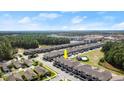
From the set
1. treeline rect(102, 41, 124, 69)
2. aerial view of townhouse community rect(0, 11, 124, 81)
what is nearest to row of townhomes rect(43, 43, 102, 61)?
aerial view of townhouse community rect(0, 11, 124, 81)

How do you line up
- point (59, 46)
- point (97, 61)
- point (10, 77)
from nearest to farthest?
point (10, 77)
point (97, 61)
point (59, 46)

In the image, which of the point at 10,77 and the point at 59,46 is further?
the point at 59,46

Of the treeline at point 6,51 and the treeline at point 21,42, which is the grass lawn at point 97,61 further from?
the treeline at point 6,51

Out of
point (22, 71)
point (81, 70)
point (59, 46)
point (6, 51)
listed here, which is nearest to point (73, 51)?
point (59, 46)

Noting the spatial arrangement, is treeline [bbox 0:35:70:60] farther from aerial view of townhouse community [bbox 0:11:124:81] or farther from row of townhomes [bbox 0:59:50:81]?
row of townhomes [bbox 0:59:50:81]

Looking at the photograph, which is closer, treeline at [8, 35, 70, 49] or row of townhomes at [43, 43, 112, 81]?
row of townhomes at [43, 43, 112, 81]

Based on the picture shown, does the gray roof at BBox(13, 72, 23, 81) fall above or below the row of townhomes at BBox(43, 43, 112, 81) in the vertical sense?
below

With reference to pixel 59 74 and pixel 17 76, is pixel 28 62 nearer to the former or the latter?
pixel 17 76

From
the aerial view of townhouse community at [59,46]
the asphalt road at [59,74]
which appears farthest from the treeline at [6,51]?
the asphalt road at [59,74]
